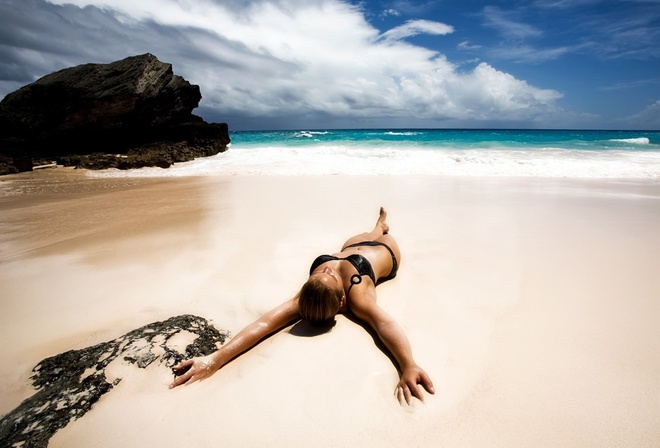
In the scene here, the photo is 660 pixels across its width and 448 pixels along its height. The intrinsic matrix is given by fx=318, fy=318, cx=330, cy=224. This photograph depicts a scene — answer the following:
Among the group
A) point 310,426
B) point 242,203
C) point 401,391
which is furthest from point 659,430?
point 242,203

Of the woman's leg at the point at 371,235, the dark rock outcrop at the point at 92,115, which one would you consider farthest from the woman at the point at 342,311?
the dark rock outcrop at the point at 92,115

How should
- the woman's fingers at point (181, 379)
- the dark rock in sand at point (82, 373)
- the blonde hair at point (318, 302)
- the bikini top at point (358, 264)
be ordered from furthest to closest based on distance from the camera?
the bikini top at point (358, 264), the blonde hair at point (318, 302), the woman's fingers at point (181, 379), the dark rock in sand at point (82, 373)

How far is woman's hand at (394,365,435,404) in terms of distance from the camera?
185 centimetres

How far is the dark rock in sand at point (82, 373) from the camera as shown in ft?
5.31

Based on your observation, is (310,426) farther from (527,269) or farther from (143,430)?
(527,269)

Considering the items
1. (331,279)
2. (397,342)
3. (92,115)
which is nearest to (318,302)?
(331,279)

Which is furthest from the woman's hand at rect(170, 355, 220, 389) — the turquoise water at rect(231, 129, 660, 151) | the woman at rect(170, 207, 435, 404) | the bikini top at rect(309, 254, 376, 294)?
the turquoise water at rect(231, 129, 660, 151)

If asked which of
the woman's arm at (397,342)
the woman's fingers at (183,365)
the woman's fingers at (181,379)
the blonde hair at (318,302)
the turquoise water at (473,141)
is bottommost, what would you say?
the woman's fingers at (181,379)

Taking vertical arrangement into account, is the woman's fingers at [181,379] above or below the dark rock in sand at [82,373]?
below

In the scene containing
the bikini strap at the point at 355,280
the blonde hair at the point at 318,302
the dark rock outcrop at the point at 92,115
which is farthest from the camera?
the dark rock outcrop at the point at 92,115

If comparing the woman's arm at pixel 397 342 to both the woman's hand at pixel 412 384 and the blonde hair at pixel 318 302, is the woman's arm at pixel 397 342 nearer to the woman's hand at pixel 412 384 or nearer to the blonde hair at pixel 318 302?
the woman's hand at pixel 412 384

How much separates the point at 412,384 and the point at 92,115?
19.7 m

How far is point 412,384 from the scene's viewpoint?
189cm

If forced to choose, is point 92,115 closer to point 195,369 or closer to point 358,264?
point 358,264
